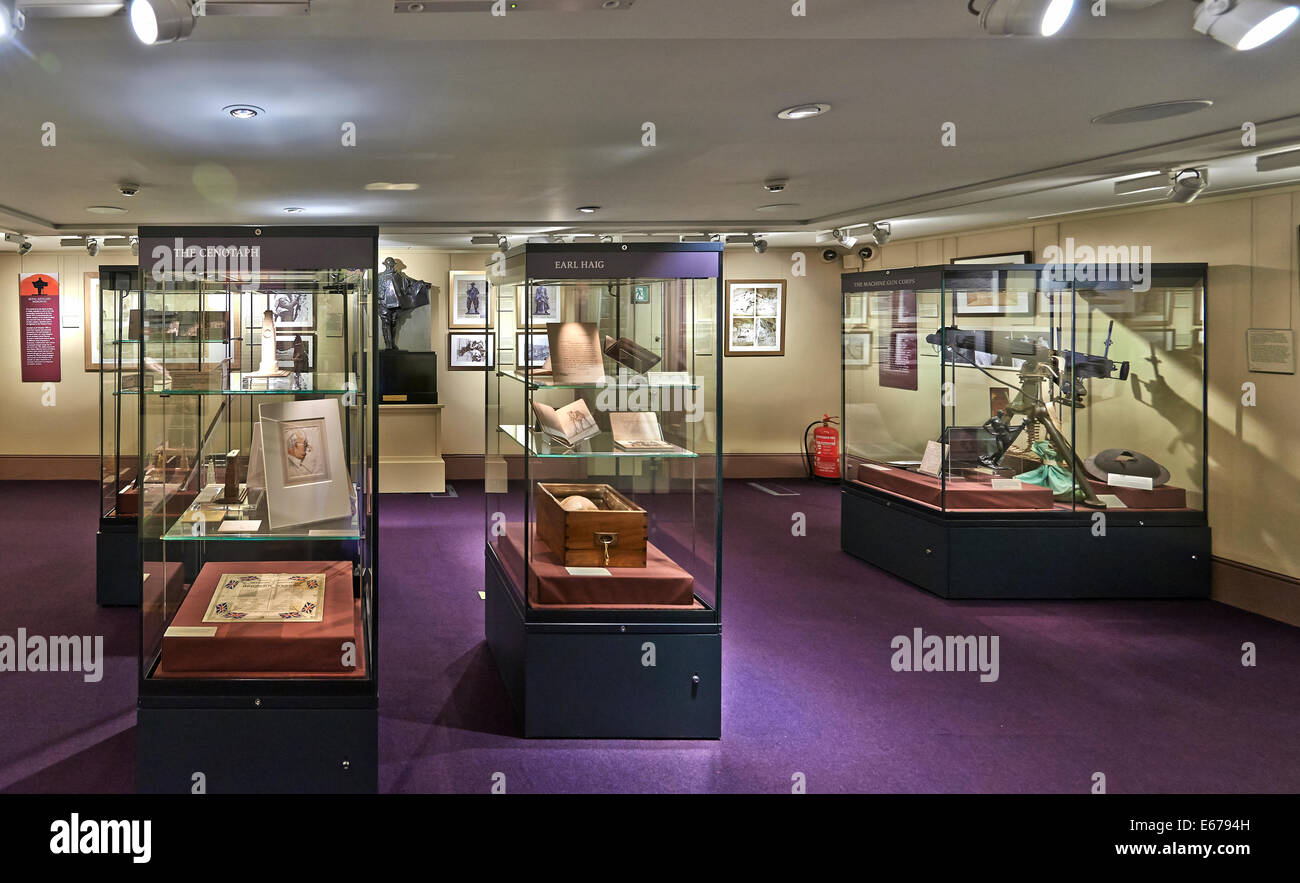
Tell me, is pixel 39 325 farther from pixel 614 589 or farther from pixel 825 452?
pixel 614 589

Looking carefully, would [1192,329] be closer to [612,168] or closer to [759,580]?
[759,580]

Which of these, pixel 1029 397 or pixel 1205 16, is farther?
pixel 1029 397

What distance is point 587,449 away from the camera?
352cm

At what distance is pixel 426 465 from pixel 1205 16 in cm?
797

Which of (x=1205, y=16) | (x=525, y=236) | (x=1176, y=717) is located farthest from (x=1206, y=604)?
(x=525, y=236)

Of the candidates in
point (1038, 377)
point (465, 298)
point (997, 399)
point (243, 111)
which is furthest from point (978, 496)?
point (465, 298)

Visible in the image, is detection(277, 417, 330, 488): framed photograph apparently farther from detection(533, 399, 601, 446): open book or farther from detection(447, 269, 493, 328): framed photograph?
detection(447, 269, 493, 328): framed photograph

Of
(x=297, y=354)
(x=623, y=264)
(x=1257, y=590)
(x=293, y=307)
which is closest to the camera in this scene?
(x=297, y=354)

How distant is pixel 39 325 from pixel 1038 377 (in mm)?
9969

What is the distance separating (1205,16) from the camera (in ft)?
8.35

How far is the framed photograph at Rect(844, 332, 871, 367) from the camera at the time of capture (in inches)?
256

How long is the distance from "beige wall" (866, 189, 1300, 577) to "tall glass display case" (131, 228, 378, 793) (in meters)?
5.14

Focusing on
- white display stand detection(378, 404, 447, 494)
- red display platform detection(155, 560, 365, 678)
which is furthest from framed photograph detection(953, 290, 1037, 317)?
white display stand detection(378, 404, 447, 494)

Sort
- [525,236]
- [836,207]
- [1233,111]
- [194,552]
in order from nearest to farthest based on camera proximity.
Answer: [194,552], [1233,111], [836,207], [525,236]
